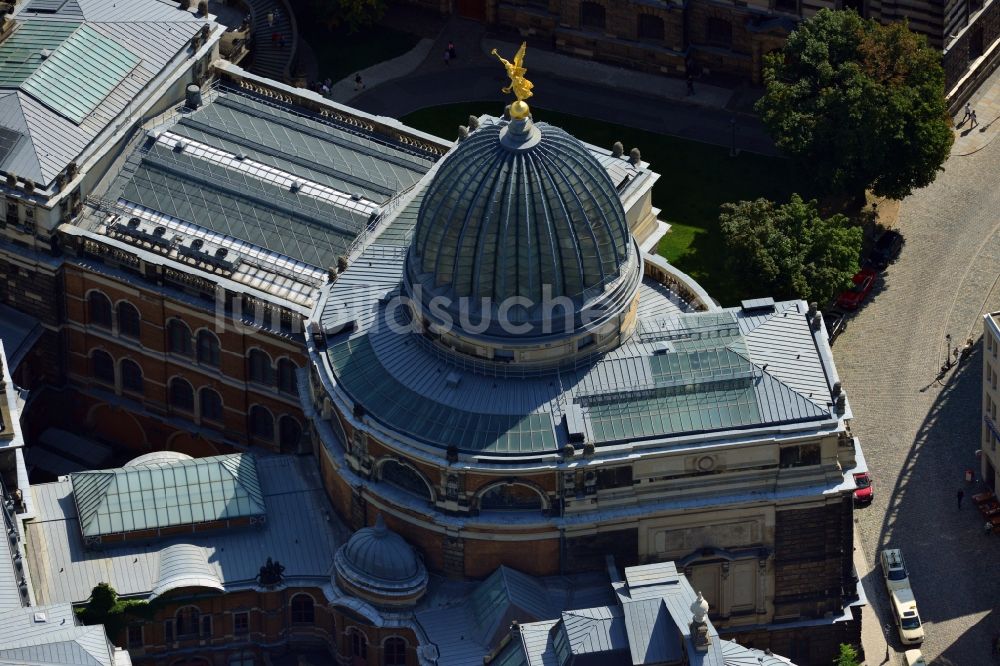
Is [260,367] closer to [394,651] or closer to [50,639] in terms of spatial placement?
[394,651]

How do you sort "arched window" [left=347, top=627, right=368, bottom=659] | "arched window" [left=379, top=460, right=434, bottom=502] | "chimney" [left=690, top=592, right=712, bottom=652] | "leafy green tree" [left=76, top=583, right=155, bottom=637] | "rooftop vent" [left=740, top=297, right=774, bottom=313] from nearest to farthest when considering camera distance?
"chimney" [left=690, top=592, right=712, bottom=652] → "leafy green tree" [left=76, top=583, right=155, bottom=637] → "arched window" [left=379, top=460, right=434, bottom=502] → "arched window" [left=347, top=627, right=368, bottom=659] → "rooftop vent" [left=740, top=297, right=774, bottom=313]

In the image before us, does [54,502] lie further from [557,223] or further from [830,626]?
[830,626]

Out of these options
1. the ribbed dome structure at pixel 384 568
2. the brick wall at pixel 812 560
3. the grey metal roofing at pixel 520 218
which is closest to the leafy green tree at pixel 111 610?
the ribbed dome structure at pixel 384 568

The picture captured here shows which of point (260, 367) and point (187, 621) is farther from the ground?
point (260, 367)

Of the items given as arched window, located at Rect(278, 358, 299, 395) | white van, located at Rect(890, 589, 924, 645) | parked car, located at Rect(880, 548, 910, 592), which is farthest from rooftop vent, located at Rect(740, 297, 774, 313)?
arched window, located at Rect(278, 358, 299, 395)

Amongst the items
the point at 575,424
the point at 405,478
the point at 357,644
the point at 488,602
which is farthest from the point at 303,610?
the point at 575,424

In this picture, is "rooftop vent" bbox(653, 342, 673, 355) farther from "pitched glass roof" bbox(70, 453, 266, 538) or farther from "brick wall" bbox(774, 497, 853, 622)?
"pitched glass roof" bbox(70, 453, 266, 538)
